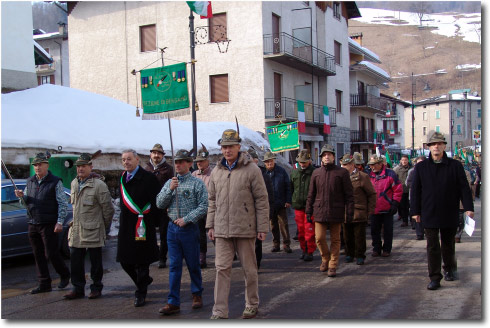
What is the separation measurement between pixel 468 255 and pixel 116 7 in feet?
80.2

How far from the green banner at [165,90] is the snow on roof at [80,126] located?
6312 mm

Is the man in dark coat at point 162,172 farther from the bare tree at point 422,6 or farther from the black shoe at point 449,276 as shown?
the bare tree at point 422,6

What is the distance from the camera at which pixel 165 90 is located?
7824 millimetres

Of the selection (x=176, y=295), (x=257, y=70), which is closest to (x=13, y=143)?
(x=176, y=295)

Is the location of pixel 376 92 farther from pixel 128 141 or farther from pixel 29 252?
pixel 29 252

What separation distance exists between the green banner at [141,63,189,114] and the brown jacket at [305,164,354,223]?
94.5 inches

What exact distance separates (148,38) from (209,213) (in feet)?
77.5

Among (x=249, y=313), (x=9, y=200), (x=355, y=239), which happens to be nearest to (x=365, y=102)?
(x=355, y=239)

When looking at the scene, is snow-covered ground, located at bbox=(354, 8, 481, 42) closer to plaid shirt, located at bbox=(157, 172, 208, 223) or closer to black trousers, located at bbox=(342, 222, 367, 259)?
black trousers, located at bbox=(342, 222, 367, 259)

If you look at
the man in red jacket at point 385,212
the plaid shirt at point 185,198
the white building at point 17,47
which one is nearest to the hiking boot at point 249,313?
the plaid shirt at point 185,198

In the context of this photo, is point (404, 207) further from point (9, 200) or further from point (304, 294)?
point (9, 200)

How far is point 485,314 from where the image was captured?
5.38 meters

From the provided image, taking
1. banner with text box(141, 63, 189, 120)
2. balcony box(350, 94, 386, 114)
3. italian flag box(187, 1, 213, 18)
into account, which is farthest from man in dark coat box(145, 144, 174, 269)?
balcony box(350, 94, 386, 114)

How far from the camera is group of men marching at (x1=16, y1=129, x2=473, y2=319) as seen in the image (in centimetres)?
559
